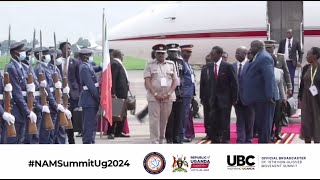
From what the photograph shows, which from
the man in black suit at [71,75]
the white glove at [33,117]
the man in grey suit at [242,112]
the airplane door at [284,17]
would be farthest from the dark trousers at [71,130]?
the airplane door at [284,17]

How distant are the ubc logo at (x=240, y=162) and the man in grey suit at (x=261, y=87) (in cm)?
31

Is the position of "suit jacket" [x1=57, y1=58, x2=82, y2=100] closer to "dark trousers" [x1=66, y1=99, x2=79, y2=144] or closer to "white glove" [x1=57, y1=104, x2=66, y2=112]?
"dark trousers" [x1=66, y1=99, x2=79, y2=144]

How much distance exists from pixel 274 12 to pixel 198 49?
1.02 metres

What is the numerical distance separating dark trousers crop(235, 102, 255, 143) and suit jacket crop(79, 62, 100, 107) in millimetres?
1336

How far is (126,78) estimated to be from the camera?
9.23 m

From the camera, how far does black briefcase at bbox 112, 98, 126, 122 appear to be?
9789mm

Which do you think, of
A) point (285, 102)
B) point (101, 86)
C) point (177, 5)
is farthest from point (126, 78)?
point (285, 102)

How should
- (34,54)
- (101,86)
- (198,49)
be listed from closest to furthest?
(34,54) < (101,86) < (198,49)

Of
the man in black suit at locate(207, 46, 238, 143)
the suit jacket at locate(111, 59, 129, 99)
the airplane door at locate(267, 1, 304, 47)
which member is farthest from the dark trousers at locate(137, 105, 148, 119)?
the airplane door at locate(267, 1, 304, 47)

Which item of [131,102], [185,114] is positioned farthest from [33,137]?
[185,114]

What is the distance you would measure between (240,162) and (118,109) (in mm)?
1637

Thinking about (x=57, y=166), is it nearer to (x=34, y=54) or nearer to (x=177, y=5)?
(x=34, y=54)

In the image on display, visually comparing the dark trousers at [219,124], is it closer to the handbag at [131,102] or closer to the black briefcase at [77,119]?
the handbag at [131,102]

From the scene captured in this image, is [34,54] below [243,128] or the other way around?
the other way around
